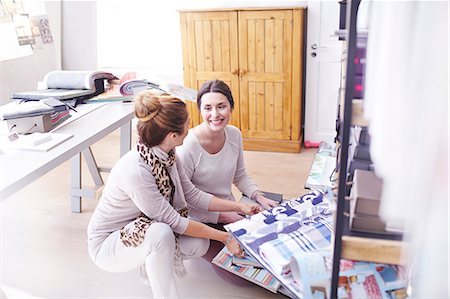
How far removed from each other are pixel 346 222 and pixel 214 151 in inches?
48.0

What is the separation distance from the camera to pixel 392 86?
821mm

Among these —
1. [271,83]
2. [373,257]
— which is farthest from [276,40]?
[373,257]

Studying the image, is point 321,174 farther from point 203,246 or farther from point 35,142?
point 35,142

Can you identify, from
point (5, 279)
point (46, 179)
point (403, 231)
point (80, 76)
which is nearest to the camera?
point (403, 231)

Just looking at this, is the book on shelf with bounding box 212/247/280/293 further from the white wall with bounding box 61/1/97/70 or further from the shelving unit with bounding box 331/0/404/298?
the white wall with bounding box 61/1/97/70

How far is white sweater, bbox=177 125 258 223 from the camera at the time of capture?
7.02 feet

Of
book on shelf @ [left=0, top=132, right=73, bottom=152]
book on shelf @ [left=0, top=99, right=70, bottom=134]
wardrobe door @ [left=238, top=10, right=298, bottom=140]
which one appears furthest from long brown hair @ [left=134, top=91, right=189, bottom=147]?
wardrobe door @ [left=238, top=10, right=298, bottom=140]

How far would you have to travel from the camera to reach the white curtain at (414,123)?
2.60 ft

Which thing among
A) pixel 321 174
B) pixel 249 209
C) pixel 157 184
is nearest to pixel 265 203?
pixel 249 209

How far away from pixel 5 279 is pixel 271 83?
2238 mm

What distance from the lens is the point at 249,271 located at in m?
1.93

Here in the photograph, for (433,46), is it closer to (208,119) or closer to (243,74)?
(208,119)

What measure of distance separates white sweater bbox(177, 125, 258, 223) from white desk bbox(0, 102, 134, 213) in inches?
14.8

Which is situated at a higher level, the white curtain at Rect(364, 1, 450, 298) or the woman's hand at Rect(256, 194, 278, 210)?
the white curtain at Rect(364, 1, 450, 298)
